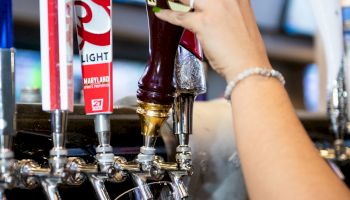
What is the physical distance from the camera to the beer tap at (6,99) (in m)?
0.58

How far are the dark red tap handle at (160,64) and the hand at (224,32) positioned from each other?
3cm

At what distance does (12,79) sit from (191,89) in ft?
0.75

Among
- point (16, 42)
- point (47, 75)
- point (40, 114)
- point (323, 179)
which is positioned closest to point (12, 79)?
point (47, 75)

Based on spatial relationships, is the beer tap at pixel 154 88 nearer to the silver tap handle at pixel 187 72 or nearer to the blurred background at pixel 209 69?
the silver tap handle at pixel 187 72

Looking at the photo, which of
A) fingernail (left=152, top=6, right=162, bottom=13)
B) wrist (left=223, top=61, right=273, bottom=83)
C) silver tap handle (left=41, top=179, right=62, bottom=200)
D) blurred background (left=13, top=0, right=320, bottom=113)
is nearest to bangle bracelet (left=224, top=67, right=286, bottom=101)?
wrist (left=223, top=61, right=273, bottom=83)

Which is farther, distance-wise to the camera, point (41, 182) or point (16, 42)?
point (16, 42)

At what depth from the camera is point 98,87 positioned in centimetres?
64

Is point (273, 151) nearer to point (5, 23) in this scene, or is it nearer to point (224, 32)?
point (224, 32)

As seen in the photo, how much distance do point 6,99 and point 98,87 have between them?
0.10 m

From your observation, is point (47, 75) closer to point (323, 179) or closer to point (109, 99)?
point (109, 99)

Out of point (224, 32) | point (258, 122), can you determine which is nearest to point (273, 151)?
point (258, 122)

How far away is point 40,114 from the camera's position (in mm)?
758

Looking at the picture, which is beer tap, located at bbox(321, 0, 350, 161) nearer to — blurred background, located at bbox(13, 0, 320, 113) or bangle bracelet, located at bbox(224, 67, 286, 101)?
bangle bracelet, located at bbox(224, 67, 286, 101)

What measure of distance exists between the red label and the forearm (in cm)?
14
